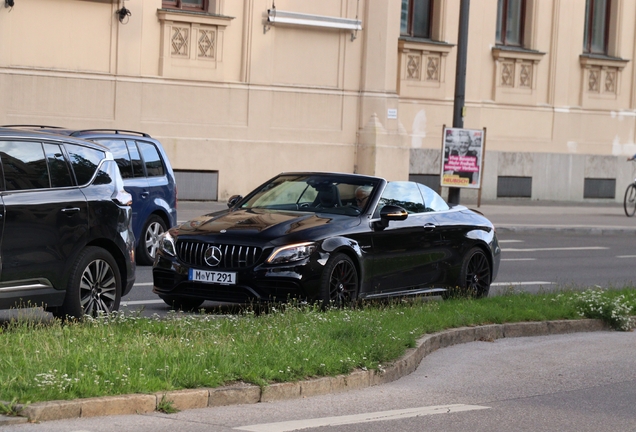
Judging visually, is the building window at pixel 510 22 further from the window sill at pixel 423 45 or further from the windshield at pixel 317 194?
the windshield at pixel 317 194

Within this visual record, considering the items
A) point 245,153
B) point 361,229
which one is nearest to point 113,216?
point 361,229

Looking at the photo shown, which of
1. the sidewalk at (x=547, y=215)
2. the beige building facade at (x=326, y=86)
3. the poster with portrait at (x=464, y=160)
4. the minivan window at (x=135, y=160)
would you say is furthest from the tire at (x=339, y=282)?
the poster with portrait at (x=464, y=160)

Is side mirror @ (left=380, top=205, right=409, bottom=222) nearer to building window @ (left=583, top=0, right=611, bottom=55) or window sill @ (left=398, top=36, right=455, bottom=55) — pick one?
window sill @ (left=398, top=36, right=455, bottom=55)

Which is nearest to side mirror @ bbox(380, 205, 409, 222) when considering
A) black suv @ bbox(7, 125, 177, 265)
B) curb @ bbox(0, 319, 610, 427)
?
curb @ bbox(0, 319, 610, 427)

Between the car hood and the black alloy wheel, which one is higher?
the car hood

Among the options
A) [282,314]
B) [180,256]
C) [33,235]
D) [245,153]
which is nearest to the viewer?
[33,235]

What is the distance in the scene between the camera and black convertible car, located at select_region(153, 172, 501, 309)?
11062mm

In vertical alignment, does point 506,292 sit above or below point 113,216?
below

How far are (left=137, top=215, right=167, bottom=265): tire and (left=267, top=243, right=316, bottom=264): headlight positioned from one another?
5269mm

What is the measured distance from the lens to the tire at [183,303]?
11.6 metres

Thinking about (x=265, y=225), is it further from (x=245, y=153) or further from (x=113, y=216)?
(x=245, y=153)

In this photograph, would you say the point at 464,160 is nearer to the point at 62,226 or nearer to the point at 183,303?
the point at 183,303

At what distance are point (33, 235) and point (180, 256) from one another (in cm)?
223

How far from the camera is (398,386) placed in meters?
8.55
